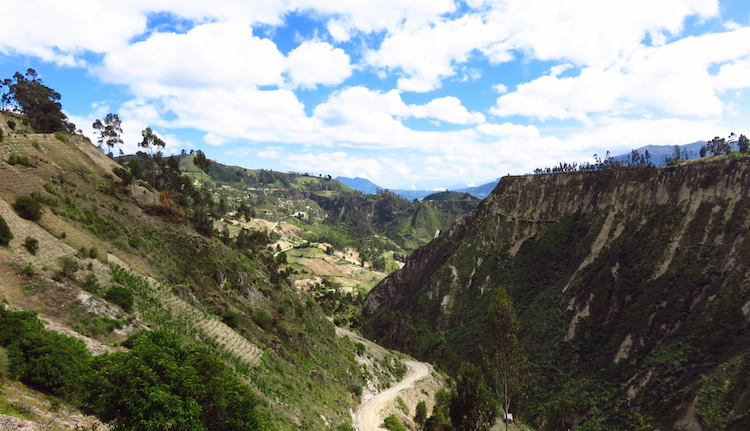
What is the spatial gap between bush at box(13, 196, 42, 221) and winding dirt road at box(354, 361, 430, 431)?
47673mm

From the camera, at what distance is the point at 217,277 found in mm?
58125

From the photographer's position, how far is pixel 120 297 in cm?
3616

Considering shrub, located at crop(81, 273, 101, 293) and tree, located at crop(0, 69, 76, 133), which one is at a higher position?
tree, located at crop(0, 69, 76, 133)

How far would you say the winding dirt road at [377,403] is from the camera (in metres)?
51.4

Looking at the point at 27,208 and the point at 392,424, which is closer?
the point at 27,208

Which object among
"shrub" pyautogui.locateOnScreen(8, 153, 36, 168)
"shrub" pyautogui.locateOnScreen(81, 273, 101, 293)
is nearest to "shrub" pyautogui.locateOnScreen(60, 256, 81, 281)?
"shrub" pyautogui.locateOnScreen(81, 273, 101, 293)

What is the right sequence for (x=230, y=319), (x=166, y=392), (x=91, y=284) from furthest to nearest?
1. (x=230, y=319)
2. (x=91, y=284)
3. (x=166, y=392)

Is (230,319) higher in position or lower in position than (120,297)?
lower

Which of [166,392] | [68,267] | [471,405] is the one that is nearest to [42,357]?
[166,392]

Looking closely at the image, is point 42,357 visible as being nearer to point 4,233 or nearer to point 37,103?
point 4,233

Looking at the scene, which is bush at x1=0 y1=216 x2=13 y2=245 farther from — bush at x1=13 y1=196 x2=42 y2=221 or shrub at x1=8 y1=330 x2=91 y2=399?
shrub at x1=8 y1=330 x2=91 y2=399

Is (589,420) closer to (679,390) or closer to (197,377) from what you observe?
(679,390)

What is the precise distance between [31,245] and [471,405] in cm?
5321

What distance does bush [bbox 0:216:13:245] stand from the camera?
33.5 metres
